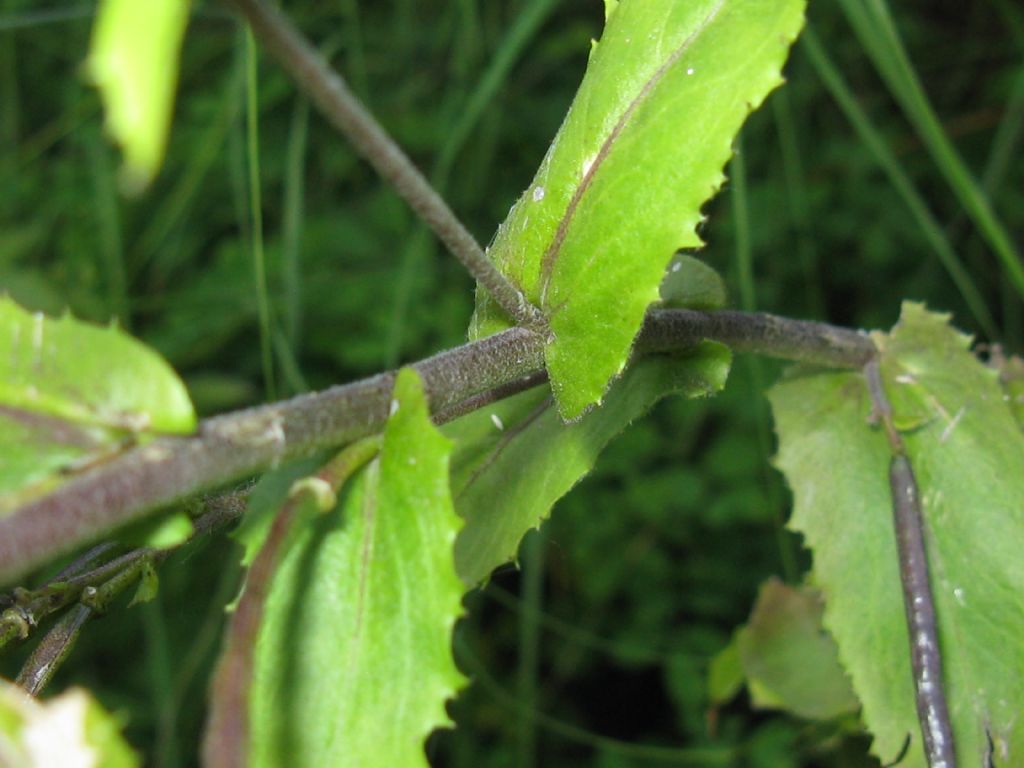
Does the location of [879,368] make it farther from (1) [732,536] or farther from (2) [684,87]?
(1) [732,536]

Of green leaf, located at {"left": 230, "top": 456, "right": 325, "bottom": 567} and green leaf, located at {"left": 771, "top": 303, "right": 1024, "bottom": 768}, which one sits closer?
green leaf, located at {"left": 230, "top": 456, "right": 325, "bottom": 567}

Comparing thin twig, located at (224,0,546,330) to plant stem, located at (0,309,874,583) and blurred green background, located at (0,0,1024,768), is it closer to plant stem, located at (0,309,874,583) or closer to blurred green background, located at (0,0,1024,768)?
plant stem, located at (0,309,874,583)

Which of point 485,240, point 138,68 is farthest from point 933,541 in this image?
point 485,240

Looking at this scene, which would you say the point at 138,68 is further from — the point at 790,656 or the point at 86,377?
the point at 790,656

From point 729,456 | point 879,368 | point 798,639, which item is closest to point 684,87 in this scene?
point 879,368

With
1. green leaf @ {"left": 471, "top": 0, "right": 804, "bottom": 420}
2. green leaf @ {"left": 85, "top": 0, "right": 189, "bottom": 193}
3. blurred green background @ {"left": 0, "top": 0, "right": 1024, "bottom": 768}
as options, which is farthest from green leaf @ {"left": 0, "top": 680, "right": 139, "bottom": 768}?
blurred green background @ {"left": 0, "top": 0, "right": 1024, "bottom": 768}

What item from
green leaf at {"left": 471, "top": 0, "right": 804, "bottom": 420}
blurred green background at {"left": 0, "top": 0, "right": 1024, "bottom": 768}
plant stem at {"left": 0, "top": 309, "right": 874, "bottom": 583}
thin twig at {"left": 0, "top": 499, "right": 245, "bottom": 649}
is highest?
blurred green background at {"left": 0, "top": 0, "right": 1024, "bottom": 768}
